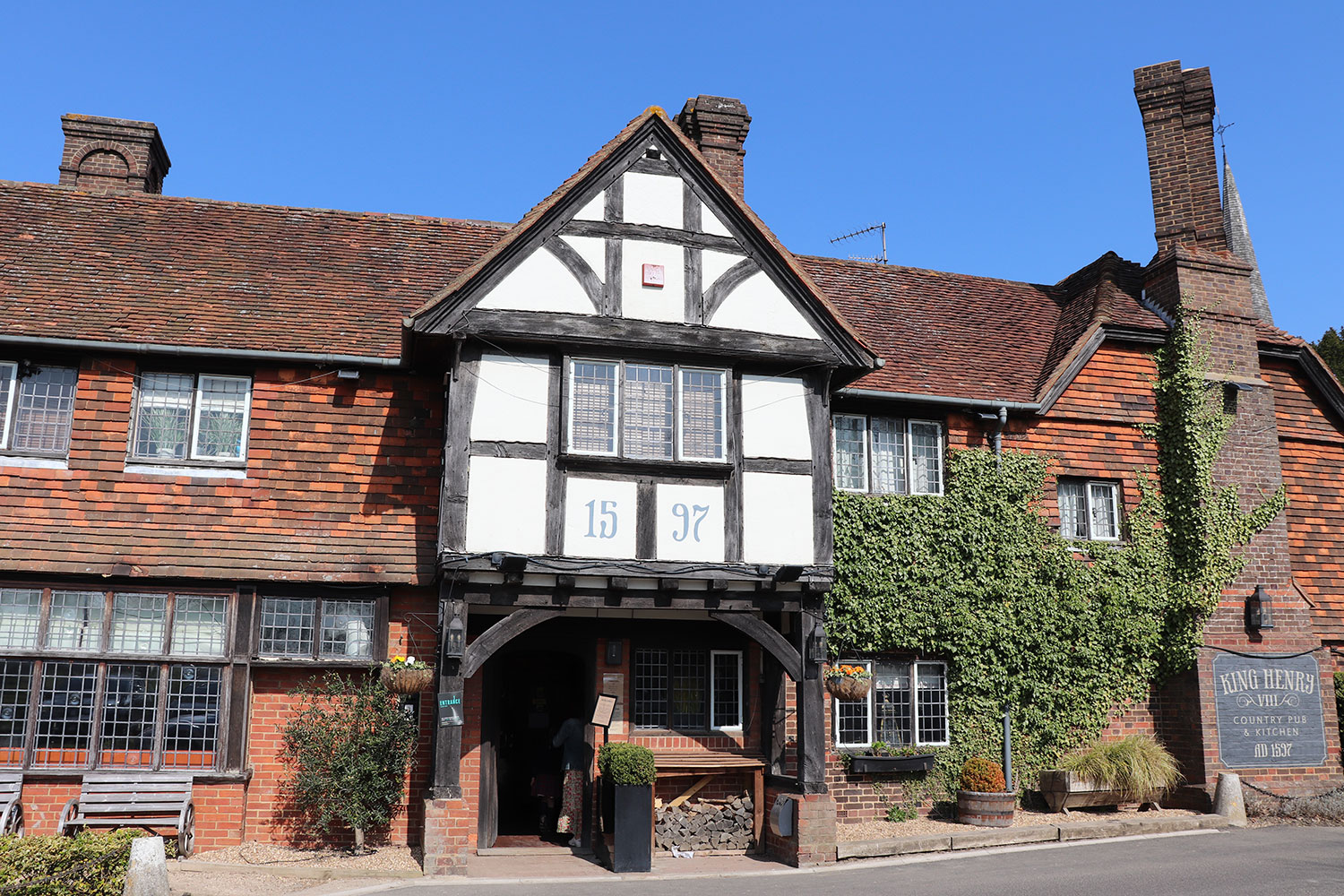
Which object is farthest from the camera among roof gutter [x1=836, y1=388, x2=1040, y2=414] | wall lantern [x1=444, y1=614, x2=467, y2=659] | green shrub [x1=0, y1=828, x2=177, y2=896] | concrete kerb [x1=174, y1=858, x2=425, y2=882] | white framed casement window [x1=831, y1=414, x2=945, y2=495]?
white framed casement window [x1=831, y1=414, x2=945, y2=495]

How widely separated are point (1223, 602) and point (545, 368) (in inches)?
394

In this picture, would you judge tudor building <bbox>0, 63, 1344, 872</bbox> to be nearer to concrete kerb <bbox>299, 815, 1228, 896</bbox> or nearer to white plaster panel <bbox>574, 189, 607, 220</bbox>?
white plaster panel <bbox>574, 189, 607, 220</bbox>

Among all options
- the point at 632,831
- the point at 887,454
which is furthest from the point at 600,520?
the point at 887,454

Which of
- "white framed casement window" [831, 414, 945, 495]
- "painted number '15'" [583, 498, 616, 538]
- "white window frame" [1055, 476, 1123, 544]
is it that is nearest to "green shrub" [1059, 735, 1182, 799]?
"white window frame" [1055, 476, 1123, 544]

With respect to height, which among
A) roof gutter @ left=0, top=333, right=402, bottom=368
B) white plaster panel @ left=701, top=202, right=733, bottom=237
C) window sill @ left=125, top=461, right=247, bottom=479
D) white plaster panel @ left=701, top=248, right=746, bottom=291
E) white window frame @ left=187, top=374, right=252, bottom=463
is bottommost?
window sill @ left=125, top=461, right=247, bottom=479

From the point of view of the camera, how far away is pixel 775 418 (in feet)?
41.4

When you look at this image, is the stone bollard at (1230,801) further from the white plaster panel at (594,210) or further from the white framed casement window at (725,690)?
the white plaster panel at (594,210)

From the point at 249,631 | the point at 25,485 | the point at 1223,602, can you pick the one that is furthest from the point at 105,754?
the point at 1223,602

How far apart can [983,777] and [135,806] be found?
967 cm

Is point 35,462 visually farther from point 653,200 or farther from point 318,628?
point 653,200

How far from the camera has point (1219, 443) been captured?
15.5 meters

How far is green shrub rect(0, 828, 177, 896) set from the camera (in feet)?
26.4

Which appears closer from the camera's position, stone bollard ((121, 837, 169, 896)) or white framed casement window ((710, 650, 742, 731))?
stone bollard ((121, 837, 169, 896))

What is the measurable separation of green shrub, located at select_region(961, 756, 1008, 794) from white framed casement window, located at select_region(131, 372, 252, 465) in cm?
959
